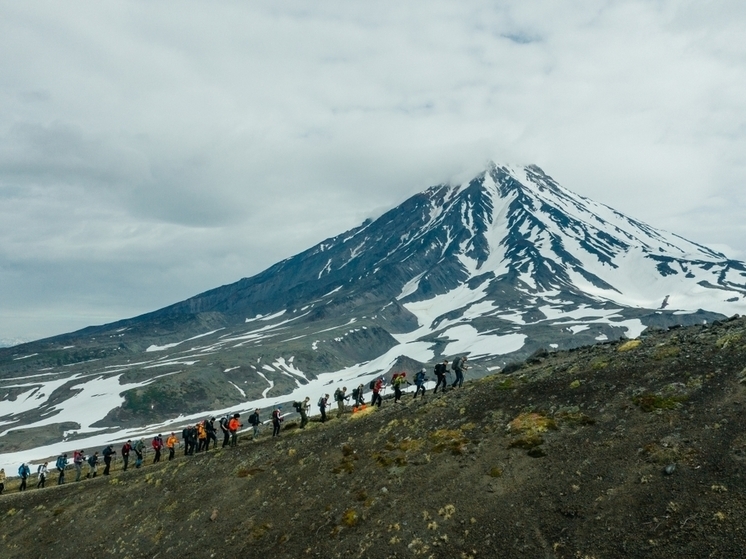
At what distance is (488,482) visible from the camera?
19969mm

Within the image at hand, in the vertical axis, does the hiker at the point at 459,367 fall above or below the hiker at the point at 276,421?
above

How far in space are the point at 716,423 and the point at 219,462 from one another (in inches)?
1067

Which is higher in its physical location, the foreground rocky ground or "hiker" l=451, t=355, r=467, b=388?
"hiker" l=451, t=355, r=467, b=388

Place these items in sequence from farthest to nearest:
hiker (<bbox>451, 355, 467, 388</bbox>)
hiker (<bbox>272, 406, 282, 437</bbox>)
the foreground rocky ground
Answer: hiker (<bbox>272, 406, 282, 437</bbox>) → hiker (<bbox>451, 355, 467, 388</bbox>) → the foreground rocky ground

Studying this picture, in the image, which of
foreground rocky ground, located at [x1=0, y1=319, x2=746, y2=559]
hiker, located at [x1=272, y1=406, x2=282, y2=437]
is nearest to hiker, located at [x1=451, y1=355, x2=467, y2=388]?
foreground rocky ground, located at [x1=0, y1=319, x2=746, y2=559]

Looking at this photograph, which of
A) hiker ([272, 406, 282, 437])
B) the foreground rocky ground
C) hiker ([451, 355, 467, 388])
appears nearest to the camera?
the foreground rocky ground

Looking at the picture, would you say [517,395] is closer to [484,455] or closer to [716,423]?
[484,455]

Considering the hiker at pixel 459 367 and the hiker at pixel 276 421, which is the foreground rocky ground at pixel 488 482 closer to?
the hiker at pixel 459 367

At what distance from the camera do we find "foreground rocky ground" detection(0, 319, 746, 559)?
15898 mm

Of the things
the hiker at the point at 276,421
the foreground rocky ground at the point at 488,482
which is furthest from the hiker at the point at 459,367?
the hiker at the point at 276,421

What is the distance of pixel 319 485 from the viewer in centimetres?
2452

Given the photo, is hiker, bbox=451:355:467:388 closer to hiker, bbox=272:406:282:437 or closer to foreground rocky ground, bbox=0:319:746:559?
foreground rocky ground, bbox=0:319:746:559

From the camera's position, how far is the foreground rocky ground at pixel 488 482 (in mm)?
15898

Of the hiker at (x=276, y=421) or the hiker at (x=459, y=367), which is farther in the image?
the hiker at (x=276, y=421)
